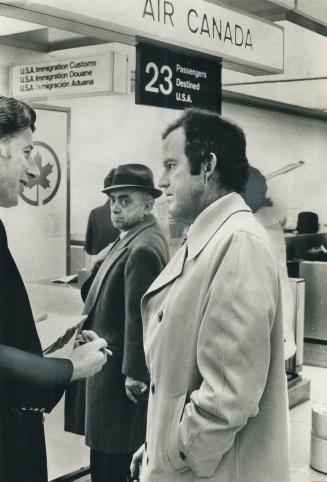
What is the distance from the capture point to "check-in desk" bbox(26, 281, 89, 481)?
2.25 m

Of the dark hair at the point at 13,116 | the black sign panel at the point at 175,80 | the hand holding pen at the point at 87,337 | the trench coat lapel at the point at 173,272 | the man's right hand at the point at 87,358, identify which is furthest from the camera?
the black sign panel at the point at 175,80

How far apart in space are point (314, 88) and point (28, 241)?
2.35m

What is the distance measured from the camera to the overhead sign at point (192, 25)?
222 centimetres

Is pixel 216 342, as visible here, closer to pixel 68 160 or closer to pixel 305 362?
pixel 68 160

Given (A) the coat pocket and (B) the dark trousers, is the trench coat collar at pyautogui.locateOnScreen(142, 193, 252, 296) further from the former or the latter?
(B) the dark trousers

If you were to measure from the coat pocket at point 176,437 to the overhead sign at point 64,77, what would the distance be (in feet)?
3.59

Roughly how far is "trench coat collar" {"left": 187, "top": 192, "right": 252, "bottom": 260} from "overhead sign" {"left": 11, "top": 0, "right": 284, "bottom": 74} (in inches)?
34.1

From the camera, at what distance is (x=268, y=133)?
3.48m

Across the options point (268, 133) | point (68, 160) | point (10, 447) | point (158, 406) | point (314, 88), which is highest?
point (314, 88)

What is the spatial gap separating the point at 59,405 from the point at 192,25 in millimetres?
1604

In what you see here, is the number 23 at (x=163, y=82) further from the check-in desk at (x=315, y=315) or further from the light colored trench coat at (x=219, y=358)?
the check-in desk at (x=315, y=315)

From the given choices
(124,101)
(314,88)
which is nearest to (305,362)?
(314,88)

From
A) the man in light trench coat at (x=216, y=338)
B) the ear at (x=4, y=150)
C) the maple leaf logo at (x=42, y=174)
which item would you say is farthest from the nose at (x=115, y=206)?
the ear at (x=4, y=150)

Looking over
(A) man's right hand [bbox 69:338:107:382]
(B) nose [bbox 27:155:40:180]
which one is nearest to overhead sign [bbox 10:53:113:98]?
(B) nose [bbox 27:155:40:180]
